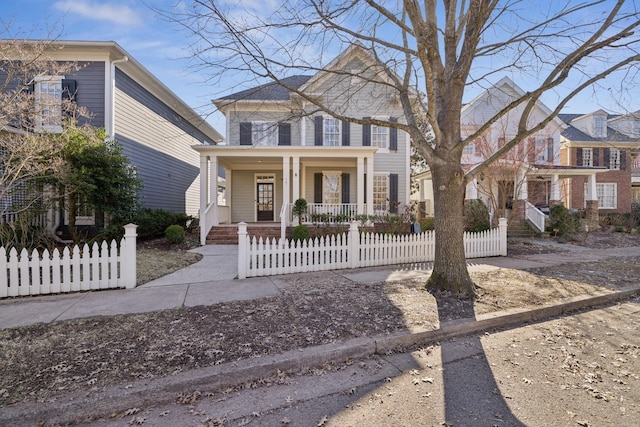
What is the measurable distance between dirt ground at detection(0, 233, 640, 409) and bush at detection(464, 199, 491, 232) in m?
6.21

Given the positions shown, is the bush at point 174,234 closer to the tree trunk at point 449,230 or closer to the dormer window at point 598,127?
the tree trunk at point 449,230

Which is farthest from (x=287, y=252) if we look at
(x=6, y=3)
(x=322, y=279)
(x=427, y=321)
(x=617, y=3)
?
(x=6, y=3)

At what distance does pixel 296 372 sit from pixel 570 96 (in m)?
5.71

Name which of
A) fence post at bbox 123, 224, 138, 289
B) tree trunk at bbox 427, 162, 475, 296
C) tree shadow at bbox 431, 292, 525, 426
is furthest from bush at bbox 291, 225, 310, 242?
tree shadow at bbox 431, 292, 525, 426

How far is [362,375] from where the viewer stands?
2.89 m

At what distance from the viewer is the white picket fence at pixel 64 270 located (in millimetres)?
4996

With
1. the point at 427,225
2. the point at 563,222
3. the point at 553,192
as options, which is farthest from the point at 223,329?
the point at 553,192

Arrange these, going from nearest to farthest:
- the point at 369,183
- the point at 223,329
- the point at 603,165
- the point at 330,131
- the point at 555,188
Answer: the point at 223,329 < the point at 369,183 < the point at 330,131 < the point at 555,188 < the point at 603,165

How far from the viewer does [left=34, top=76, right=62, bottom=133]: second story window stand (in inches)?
307

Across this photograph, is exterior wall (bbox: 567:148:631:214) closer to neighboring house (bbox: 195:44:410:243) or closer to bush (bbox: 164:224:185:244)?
neighboring house (bbox: 195:44:410:243)

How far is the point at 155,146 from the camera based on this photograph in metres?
13.2

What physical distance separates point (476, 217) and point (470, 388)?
11098mm

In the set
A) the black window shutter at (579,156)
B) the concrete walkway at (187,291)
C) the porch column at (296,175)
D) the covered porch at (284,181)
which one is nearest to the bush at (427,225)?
the covered porch at (284,181)

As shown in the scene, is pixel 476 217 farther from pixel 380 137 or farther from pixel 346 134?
pixel 346 134
